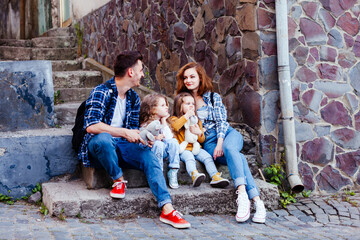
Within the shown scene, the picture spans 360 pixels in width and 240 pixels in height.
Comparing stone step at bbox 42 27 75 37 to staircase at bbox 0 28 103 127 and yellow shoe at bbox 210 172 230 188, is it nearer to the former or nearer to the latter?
staircase at bbox 0 28 103 127

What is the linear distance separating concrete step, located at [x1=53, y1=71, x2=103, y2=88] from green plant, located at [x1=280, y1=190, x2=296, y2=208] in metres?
3.81

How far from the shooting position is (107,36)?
8188 millimetres

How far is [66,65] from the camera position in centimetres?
780

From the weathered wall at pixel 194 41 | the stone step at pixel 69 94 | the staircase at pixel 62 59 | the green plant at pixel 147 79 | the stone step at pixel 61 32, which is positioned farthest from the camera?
the stone step at pixel 61 32

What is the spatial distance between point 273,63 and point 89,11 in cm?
549

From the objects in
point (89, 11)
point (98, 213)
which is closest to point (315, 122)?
point (98, 213)

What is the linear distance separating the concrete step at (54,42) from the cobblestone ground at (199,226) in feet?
15.8

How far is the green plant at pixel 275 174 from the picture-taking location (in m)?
4.64

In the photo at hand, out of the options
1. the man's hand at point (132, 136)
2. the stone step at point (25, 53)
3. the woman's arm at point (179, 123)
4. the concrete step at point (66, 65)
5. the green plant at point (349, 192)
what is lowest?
the green plant at point (349, 192)

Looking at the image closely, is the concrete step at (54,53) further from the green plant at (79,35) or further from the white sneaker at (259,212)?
the white sneaker at (259,212)

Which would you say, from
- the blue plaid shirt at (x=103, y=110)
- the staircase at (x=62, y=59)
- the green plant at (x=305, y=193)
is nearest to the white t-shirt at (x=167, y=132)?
the blue plaid shirt at (x=103, y=110)

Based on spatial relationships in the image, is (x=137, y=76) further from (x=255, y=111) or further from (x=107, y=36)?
(x=107, y=36)

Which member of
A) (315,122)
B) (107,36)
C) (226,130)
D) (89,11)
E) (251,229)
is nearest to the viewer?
(251,229)

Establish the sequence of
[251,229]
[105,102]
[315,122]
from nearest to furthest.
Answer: [251,229], [105,102], [315,122]
